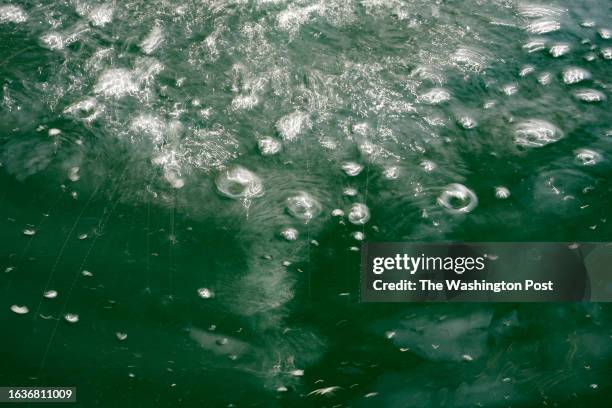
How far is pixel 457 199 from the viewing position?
4.16ft

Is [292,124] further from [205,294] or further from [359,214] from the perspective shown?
[205,294]

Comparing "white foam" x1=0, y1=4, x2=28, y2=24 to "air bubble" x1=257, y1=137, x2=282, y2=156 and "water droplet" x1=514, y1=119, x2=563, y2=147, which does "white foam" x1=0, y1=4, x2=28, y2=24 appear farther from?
"water droplet" x1=514, y1=119, x2=563, y2=147

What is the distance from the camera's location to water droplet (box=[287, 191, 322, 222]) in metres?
1.24

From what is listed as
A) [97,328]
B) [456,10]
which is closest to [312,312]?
[97,328]

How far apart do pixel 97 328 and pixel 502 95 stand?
3.56 feet

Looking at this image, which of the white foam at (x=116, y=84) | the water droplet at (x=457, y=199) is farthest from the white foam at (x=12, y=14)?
the water droplet at (x=457, y=199)

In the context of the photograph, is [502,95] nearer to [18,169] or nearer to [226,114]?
[226,114]

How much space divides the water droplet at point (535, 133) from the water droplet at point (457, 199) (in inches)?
7.7

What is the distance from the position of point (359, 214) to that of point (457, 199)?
226 millimetres

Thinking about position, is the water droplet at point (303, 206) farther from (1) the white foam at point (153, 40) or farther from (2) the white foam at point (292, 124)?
(1) the white foam at point (153, 40)

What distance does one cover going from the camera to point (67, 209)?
124cm

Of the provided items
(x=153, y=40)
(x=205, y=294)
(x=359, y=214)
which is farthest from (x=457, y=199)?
(x=153, y=40)

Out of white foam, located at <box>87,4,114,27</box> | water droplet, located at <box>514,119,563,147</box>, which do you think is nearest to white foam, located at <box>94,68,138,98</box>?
white foam, located at <box>87,4,114,27</box>

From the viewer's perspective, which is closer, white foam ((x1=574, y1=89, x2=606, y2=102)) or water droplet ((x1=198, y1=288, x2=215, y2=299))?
water droplet ((x1=198, y1=288, x2=215, y2=299))
